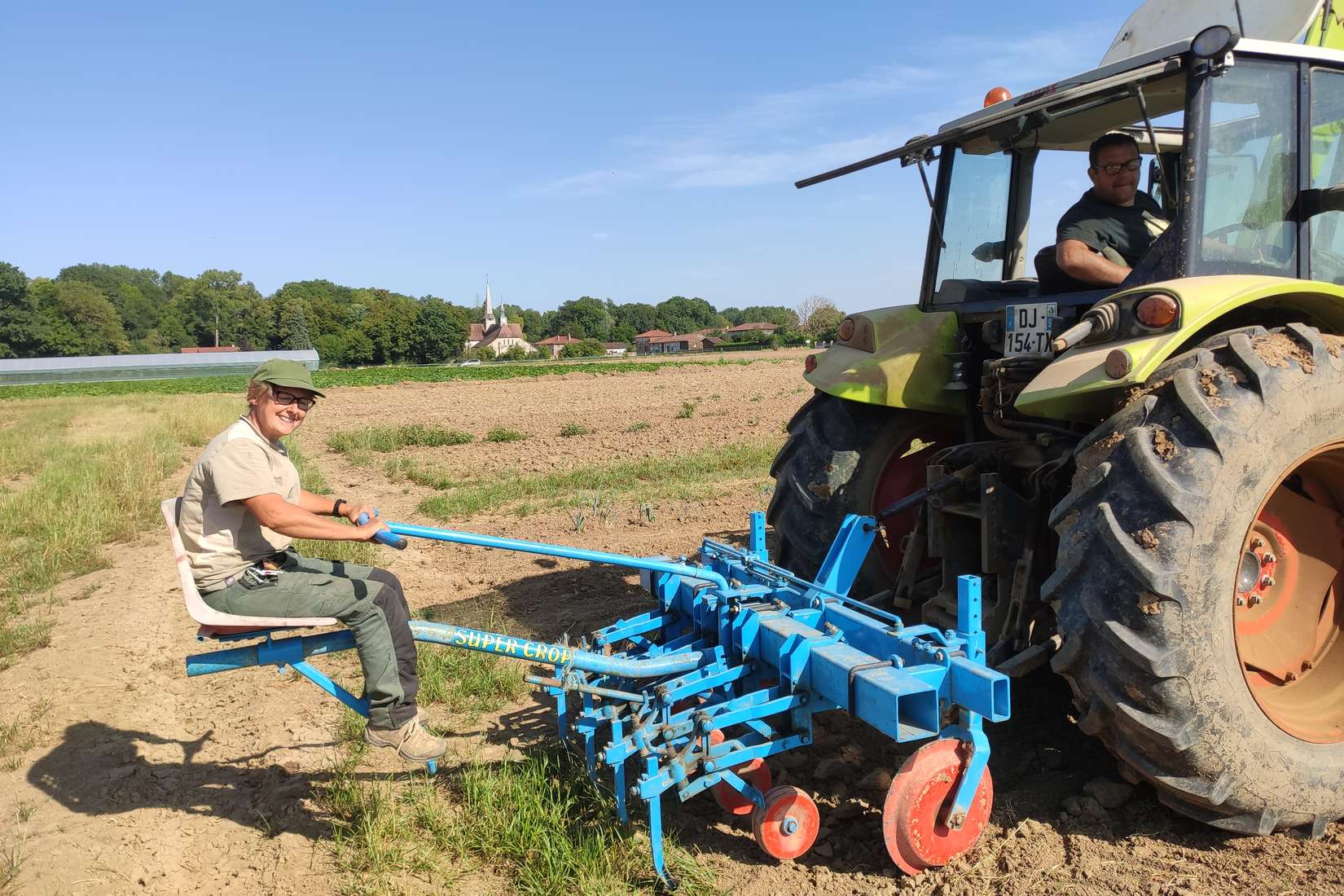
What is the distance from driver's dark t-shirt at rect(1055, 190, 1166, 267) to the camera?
3508mm

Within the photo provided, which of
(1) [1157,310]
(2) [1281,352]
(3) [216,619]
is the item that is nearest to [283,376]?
(3) [216,619]

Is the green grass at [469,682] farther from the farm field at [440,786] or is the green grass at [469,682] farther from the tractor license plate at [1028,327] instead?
the tractor license plate at [1028,327]

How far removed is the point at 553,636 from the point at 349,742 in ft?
3.94

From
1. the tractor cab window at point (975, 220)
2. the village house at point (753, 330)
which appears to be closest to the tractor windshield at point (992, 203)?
the tractor cab window at point (975, 220)

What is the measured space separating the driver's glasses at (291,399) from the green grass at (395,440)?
10284 mm

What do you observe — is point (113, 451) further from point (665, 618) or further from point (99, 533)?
point (665, 618)

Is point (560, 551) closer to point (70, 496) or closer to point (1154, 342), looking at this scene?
point (1154, 342)

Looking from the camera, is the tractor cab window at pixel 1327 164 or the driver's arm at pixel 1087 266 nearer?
the tractor cab window at pixel 1327 164

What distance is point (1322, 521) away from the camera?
314 cm

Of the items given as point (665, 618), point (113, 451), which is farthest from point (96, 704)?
point (113, 451)

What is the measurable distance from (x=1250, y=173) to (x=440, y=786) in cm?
357

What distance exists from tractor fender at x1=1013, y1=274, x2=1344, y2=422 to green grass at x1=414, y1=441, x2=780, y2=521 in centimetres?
528

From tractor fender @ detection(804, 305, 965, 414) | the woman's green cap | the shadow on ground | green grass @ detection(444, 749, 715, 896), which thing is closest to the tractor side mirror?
tractor fender @ detection(804, 305, 965, 414)

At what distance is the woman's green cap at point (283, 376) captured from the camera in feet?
9.92
